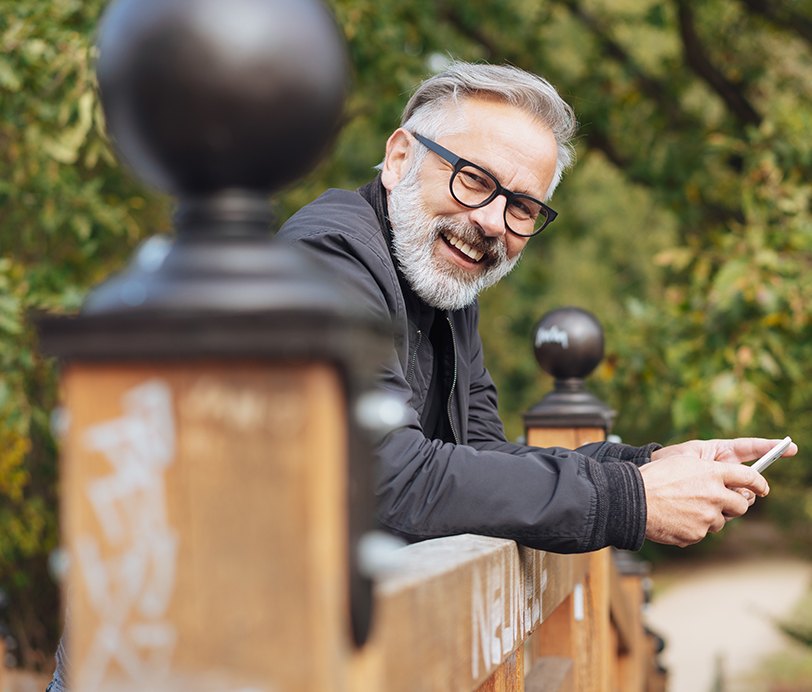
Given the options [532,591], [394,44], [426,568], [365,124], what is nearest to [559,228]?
[365,124]

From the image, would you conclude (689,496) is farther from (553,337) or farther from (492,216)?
(553,337)

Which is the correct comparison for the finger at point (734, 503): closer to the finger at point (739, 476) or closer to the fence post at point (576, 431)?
the finger at point (739, 476)

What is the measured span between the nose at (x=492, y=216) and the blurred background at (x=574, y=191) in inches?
91.9

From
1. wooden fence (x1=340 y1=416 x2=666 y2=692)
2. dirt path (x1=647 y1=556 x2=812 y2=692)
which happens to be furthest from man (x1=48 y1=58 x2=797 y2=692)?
dirt path (x1=647 y1=556 x2=812 y2=692)

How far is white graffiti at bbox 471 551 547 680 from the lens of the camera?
1.25m

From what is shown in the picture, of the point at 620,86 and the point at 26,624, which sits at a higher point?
the point at 620,86

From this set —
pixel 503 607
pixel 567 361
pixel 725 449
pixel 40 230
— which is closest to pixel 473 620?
pixel 503 607

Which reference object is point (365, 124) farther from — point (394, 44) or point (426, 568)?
point (426, 568)

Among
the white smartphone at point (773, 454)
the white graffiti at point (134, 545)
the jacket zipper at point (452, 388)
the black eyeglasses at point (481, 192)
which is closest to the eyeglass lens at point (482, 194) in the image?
the black eyeglasses at point (481, 192)

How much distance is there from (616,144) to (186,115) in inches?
285

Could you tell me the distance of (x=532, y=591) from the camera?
171 centimetres

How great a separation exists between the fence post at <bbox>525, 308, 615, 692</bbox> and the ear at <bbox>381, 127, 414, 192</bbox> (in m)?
0.78

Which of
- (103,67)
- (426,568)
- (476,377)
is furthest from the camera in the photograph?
(476,377)

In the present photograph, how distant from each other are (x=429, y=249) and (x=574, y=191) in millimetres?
6910
